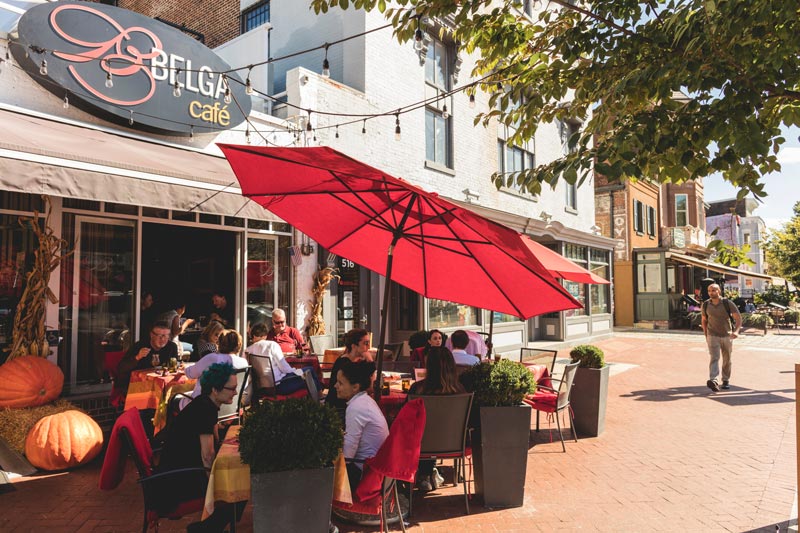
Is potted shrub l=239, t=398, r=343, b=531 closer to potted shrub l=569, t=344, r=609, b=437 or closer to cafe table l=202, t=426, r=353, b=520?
cafe table l=202, t=426, r=353, b=520

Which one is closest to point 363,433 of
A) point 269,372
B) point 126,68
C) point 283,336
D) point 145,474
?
point 145,474

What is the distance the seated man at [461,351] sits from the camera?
6.30 meters

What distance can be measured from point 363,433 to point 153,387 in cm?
311

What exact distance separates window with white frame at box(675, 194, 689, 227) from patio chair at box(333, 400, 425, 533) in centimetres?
3434

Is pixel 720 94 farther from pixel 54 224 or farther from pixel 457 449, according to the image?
pixel 54 224

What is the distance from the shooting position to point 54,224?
21.7ft

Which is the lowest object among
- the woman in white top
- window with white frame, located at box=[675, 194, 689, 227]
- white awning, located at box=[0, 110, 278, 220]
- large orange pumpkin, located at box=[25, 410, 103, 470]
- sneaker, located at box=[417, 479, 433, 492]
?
sneaker, located at box=[417, 479, 433, 492]


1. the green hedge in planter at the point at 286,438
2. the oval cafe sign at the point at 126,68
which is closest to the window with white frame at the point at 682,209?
the oval cafe sign at the point at 126,68

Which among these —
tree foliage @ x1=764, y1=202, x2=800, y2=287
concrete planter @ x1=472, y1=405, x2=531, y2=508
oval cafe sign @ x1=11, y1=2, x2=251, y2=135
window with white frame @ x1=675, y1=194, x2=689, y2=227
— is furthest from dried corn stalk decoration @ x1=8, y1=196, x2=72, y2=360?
window with white frame @ x1=675, y1=194, x2=689, y2=227

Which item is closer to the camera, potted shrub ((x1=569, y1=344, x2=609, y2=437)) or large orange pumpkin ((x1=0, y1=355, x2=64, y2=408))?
large orange pumpkin ((x1=0, y1=355, x2=64, y2=408))

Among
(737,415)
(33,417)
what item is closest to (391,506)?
(33,417)

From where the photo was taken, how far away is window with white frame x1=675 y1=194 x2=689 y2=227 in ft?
108

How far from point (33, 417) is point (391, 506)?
13.8 feet

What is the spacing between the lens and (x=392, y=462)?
339cm
